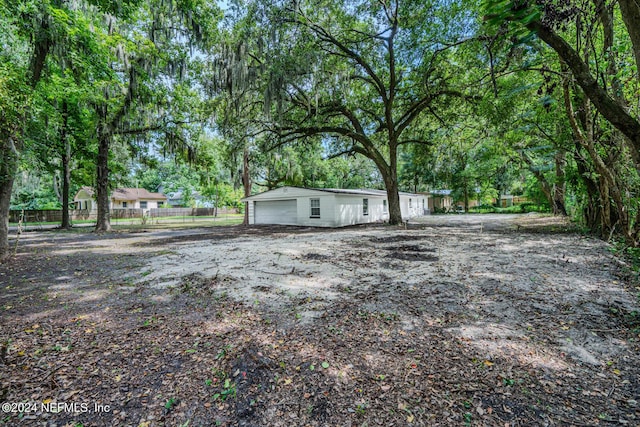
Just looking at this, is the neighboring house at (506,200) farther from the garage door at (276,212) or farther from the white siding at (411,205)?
the garage door at (276,212)

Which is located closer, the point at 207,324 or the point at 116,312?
the point at 207,324

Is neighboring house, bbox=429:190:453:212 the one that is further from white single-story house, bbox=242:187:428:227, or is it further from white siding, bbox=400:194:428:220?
white single-story house, bbox=242:187:428:227

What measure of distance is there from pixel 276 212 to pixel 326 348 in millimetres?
15732

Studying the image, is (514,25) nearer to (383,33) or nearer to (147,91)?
(383,33)

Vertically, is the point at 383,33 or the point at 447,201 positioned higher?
the point at 383,33

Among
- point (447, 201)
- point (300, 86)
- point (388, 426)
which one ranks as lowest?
point (388, 426)

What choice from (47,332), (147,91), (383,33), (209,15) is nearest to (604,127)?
(383,33)

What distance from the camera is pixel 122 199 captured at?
Answer: 3362 cm

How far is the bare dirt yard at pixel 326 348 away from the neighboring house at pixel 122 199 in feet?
112

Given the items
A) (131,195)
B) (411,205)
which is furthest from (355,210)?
(131,195)

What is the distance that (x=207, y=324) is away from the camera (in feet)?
10.3

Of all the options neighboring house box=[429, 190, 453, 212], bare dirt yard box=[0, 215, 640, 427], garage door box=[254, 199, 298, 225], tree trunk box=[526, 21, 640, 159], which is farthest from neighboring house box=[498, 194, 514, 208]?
tree trunk box=[526, 21, 640, 159]

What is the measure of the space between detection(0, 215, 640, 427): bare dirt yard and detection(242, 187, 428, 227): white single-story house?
10.4 metres

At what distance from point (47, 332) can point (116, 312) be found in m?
0.63
